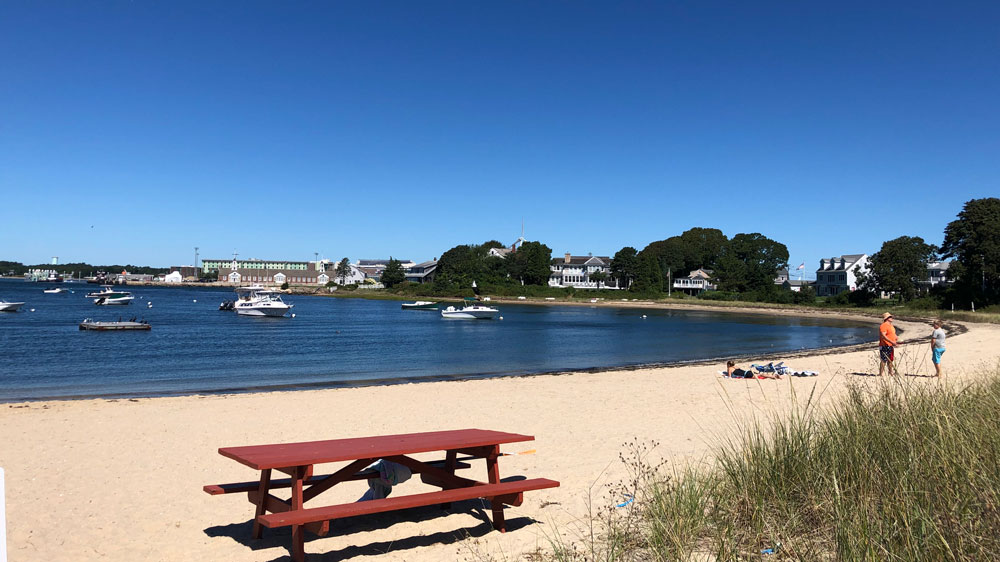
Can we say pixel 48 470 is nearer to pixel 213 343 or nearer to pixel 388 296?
pixel 213 343

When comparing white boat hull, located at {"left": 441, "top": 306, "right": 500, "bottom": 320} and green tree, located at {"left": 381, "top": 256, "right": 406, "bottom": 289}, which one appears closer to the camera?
white boat hull, located at {"left": 441, "top": 306, "right": 500, "bottom": 320}

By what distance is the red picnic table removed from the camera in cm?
532

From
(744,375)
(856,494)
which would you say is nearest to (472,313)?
(744,375)

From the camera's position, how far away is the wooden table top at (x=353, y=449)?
534 cm

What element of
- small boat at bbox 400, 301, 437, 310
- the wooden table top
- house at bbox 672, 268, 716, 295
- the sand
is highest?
house at bbox 672, 268, 716, 295

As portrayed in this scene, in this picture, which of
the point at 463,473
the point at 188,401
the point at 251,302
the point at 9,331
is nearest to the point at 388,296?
the point at 251,302

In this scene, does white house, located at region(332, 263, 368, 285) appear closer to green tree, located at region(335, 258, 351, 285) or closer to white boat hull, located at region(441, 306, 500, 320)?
green tree, located at region(335, 258, 351, 285)

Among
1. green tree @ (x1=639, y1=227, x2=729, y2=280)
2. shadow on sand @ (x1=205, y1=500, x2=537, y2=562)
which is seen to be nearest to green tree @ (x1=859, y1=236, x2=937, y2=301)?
green tree @ (x1=639, y1=227, x2=729, y2=280)

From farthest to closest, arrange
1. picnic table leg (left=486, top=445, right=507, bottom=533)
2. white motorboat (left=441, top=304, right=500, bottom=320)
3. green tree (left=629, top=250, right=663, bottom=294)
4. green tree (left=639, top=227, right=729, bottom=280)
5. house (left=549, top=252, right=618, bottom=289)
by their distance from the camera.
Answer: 1. house (left=549, top=252, right=618, bottom=289)
2. green tree (left=639, top=227, right=729, bottom=280)
3. green tree (left=629, top=250, right=663, bottom=294)
4. white motorboat (left=441, top=304, right=500, bottom=320)
5. picnic table leg (left=486, top=445, right=507, bottom=533)

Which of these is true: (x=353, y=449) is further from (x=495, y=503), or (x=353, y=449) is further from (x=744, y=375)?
(x=744, y=375)

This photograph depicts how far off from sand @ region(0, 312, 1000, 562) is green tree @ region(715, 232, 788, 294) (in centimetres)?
9609

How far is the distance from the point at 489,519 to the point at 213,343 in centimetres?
3655

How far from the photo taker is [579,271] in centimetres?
13900

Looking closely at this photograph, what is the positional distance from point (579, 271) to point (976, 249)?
251 ft
